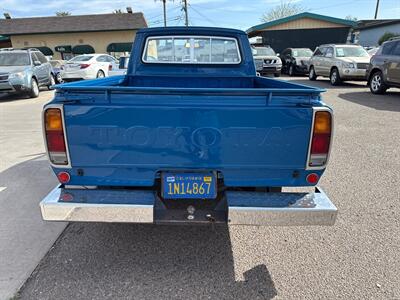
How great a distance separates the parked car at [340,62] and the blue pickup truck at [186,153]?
1298cm

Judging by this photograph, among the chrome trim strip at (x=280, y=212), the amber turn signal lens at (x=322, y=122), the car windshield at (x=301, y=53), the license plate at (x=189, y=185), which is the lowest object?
the chrome trim strip at (x=280, y=212)

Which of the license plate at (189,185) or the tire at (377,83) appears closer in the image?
the license plate at (189,185)

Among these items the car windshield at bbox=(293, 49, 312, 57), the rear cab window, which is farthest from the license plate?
the car windshield at bbox=(293, 49, 312, 57)

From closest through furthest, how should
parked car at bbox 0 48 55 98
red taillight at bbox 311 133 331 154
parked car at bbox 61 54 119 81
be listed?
red taillight at bbox 311 133 331 154 < parked car at bbox 0 48 55 98 < parked car at bbox 61 54 119 81

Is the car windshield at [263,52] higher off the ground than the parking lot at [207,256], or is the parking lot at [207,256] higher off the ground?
the car windshield at [263,52]

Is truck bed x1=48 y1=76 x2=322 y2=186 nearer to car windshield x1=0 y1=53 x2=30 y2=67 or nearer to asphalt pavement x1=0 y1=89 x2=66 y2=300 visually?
asphalt pavement x1=0 y1=89 x2=66 y2=300

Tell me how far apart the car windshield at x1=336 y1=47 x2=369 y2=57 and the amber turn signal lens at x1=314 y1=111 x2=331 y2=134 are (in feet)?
45.5

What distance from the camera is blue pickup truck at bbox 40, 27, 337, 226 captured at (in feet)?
7.80

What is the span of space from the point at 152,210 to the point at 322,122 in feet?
4.82

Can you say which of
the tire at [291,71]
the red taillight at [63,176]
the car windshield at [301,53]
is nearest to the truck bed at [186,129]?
the red taillight at [63,176]

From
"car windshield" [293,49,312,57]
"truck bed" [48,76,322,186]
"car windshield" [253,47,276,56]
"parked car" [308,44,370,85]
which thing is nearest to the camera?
"truck bed" [48,76,322,186]

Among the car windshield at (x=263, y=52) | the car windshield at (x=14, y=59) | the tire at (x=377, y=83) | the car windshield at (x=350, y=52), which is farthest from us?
the car windshield at (x=263, y=52)

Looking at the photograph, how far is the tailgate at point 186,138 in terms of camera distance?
238 centimetres

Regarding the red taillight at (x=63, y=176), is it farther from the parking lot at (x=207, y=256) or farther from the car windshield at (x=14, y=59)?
the car windshield at (x=14, y=59)
